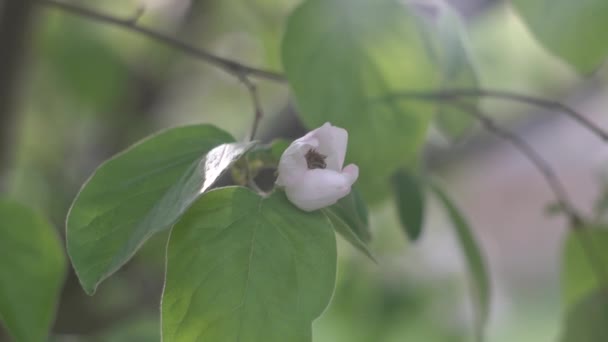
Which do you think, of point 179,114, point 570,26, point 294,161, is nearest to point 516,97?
point 570,26

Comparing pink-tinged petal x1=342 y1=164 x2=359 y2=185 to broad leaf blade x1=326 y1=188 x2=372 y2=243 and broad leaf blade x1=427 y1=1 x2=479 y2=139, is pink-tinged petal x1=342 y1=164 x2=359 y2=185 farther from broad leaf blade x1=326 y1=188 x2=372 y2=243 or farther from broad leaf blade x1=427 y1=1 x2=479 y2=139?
broad leaf blade x1=427 y1=1 x2=479 y2=139

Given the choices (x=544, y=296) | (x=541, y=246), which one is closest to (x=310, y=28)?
(x=544, y=296)

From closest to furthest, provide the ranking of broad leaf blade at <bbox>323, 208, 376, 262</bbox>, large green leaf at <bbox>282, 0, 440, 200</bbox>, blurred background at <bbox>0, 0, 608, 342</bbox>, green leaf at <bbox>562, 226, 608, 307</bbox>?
1. broad leaf blade at <bbox>323, 208, 376, 262</bbox>
2. large green leaf at <bbox>282, 0, 440, 200</bbox>
3. green leaf at <bbox>562, 226, 608, 307</bbox>
4. blurred background at <bbox>0, 0, 608, 342</bbox>

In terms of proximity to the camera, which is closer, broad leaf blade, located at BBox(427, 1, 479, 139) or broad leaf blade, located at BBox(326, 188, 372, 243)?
broad leaf blade, located at BBox(326, 188, 372, 243)

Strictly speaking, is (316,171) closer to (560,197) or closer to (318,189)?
(318,189)

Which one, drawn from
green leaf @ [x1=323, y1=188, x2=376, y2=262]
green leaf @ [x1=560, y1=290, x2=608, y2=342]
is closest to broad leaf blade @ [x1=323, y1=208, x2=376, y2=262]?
green leaf @ [x1=323, y1=188, x2=376, y2=262]

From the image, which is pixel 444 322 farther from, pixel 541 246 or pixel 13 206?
pixel 541 246

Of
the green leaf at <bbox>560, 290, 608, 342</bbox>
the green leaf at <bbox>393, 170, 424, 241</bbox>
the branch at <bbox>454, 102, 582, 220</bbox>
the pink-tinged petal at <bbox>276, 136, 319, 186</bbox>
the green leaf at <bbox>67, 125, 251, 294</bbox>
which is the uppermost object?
the pink-tinged petal at <bbox>276, 136, 319, 186</bbox>
